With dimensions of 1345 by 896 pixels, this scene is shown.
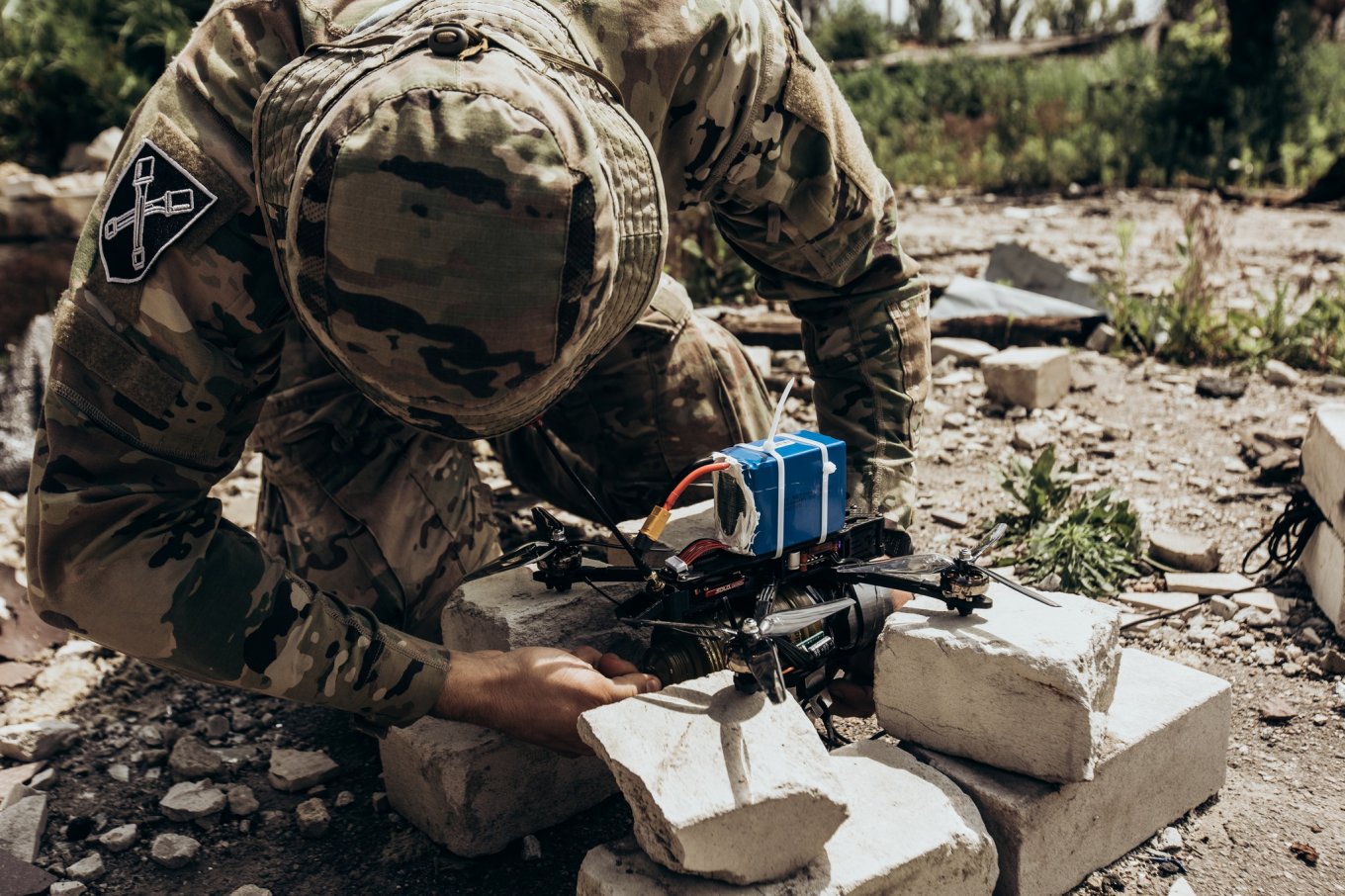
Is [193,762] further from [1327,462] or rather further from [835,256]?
[1327,462]

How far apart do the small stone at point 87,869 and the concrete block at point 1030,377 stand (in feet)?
10.5

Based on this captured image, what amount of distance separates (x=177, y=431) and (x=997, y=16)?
24074 millimetres

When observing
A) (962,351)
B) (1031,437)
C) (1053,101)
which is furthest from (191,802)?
(1053,101)

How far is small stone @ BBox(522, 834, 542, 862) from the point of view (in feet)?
6.97

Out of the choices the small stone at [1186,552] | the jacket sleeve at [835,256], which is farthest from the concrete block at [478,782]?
the small stone at [1186,552]

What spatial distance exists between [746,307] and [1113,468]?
1.88m

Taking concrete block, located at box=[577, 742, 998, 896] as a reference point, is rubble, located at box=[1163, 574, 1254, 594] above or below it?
below

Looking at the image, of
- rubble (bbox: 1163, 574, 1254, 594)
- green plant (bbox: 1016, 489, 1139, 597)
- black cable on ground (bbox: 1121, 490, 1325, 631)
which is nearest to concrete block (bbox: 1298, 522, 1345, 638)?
black cable on ground (bbox: 1121, 490, 1325, 631)

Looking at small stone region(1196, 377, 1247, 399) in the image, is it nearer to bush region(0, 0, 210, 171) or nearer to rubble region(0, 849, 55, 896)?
rubble region(0, 849, 55, 896)

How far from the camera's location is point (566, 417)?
3096 mm

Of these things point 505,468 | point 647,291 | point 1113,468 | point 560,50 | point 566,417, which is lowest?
point 1113,468

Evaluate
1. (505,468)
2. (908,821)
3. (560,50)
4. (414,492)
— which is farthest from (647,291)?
(505,468)

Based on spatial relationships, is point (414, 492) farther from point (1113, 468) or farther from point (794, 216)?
point (1113, 468)

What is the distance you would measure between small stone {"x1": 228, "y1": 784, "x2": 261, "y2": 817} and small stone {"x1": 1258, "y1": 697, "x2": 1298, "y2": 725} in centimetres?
205
